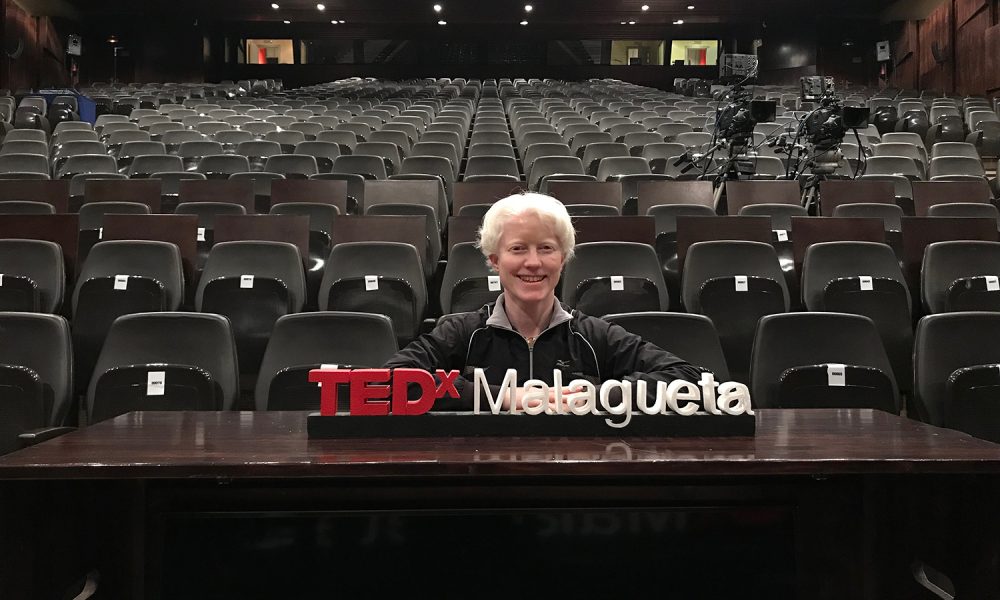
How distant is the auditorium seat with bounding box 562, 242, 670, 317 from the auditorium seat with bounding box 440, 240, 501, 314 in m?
0.26

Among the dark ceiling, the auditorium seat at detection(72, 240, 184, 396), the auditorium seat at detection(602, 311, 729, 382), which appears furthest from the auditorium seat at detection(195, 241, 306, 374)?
the dark ceiling

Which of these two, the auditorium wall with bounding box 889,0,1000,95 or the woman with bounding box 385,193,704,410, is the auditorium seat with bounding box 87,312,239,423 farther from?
the auditorium wall with bounding box 889,0,1000,95

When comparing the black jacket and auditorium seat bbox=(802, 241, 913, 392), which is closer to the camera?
the black jacket

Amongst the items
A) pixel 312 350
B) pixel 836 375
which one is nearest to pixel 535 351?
pixel 312 350

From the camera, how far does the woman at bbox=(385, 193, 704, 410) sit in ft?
4.70

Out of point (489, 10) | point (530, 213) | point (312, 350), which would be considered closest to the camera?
point (530, 213)

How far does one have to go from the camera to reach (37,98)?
8.74m

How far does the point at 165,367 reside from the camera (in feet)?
6.94

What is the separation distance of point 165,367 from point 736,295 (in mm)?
1679

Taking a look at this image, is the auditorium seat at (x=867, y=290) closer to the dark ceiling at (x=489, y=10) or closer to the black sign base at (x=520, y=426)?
the black sign base at (x=520, y=426)

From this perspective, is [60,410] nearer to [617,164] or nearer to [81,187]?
[81,187]

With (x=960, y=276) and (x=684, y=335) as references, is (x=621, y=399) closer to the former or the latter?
(x=684, y=335)

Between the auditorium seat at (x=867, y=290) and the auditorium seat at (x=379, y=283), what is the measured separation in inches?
51.5

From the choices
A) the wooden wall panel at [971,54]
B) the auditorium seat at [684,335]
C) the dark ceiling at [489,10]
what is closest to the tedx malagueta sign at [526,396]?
the auditorium seat at [684,335]
